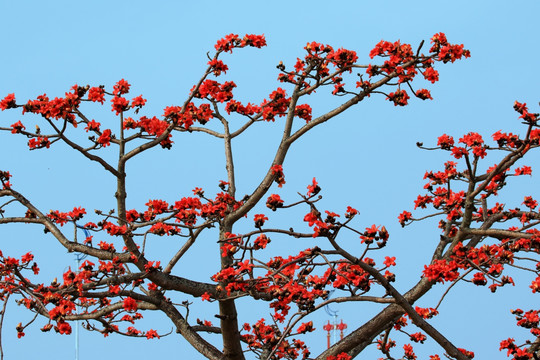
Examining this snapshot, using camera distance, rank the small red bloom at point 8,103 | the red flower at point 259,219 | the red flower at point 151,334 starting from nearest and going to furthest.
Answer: the red flower at point 259,219
the small red bloom at point 8,103
the red flower at point 151,334

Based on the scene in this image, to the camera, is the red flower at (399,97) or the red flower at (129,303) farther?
the red flower at (399,97)

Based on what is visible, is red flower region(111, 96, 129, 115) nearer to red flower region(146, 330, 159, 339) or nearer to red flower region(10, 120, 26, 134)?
red flower region(10, 120, 26, 134)

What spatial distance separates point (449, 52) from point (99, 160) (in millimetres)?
4393

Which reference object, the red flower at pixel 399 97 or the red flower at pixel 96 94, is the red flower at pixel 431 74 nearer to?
the red flower at pixel 399 97

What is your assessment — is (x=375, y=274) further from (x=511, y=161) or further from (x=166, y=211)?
(x=166, y=211)

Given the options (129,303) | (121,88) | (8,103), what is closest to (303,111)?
A: (121,88)

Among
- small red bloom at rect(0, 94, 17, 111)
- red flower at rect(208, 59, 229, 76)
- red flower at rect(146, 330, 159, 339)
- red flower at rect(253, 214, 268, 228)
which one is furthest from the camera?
red flower at rect(146, 330, 159, 339)

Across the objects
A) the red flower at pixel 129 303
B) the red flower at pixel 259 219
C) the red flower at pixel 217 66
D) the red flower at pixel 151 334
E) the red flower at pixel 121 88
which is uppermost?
the red flower at pixel 217 66

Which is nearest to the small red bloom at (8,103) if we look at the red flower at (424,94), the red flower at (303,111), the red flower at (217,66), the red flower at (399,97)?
the red flower at (217,66)

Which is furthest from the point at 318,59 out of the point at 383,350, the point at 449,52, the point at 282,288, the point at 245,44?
the point at 383,350

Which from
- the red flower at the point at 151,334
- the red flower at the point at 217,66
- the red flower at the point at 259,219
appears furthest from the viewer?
the red flower at the point at 151,334

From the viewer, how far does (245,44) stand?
8305mm

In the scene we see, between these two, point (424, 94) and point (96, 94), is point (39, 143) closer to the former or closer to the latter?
point (96, 94)

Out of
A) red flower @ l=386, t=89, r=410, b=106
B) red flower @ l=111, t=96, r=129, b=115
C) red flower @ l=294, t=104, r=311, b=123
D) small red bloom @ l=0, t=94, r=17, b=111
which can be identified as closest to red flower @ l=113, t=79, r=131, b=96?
red flower @ l=111, t=96, r=129, b=115
